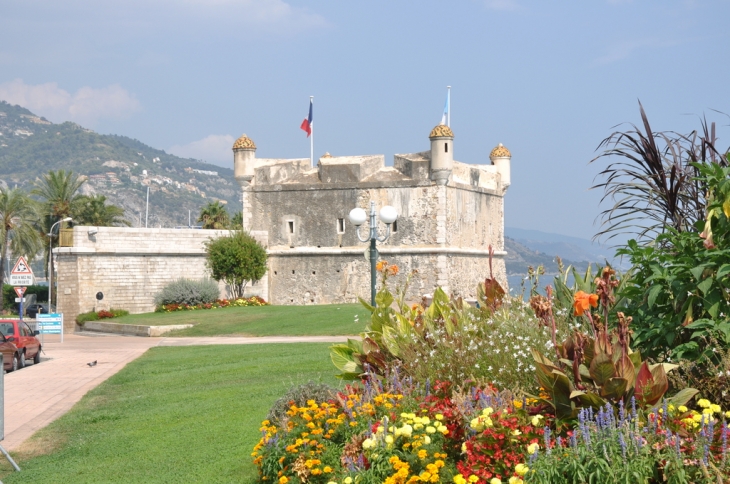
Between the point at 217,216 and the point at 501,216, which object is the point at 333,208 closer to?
the point at 501,216

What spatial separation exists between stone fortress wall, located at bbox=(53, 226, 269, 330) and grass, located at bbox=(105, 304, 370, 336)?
2.83 meters

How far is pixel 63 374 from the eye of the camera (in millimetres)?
17469

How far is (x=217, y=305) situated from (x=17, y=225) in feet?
54.1

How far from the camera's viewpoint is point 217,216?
186ft

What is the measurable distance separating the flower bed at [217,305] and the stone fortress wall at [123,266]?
4.73 feet

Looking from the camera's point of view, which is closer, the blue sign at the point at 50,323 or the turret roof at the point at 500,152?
the blue sign at the point at 50,323

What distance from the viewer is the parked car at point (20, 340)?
18.9 meters

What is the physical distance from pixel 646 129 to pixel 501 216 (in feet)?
117

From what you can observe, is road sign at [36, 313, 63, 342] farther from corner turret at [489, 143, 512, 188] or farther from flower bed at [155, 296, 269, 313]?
corner turret at [489, 143, 512, 188]

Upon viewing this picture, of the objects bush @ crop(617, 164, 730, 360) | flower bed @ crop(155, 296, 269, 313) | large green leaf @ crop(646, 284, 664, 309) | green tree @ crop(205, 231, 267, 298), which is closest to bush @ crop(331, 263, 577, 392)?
bush @ crop(617, 164, 730, 360)

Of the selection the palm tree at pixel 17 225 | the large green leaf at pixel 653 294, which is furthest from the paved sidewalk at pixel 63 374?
the palm tree at pixel 17 225

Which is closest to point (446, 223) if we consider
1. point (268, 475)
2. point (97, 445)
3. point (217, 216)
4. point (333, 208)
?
point (333, 208)

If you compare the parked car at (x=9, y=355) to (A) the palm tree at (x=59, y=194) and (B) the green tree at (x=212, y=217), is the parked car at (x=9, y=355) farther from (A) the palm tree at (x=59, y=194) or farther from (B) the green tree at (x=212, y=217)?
(B) the green tree at (x=212, y=217)

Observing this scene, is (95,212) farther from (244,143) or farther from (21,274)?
(21,274)
